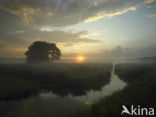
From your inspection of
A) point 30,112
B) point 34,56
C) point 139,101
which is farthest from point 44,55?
point 139,101

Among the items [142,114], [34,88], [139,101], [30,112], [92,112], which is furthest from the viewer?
[34,88]

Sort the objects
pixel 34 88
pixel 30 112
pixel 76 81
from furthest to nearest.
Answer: pixel 76 81, pixel 34 88, pixel 30 112

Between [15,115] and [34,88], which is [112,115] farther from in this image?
[34,88]

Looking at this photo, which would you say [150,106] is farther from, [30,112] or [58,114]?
[30,112]

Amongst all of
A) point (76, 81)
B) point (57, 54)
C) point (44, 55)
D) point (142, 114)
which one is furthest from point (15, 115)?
point (57, 54)

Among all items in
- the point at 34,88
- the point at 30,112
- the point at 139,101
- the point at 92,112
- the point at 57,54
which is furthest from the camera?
the point at 57,54

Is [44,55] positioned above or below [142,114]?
above

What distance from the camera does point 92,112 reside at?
20.9ft

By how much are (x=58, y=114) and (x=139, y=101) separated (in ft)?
18.5

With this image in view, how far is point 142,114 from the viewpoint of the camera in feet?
18.8

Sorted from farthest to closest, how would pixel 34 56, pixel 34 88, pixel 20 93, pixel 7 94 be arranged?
1. pixel 34 56
2. pixel 34 88
3. pixel 20 93
4. pixel 7 94

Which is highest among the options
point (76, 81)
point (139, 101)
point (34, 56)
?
point (34, 56)

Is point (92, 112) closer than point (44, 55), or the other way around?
point (92, 112)

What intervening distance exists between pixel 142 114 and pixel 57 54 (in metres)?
46.0
